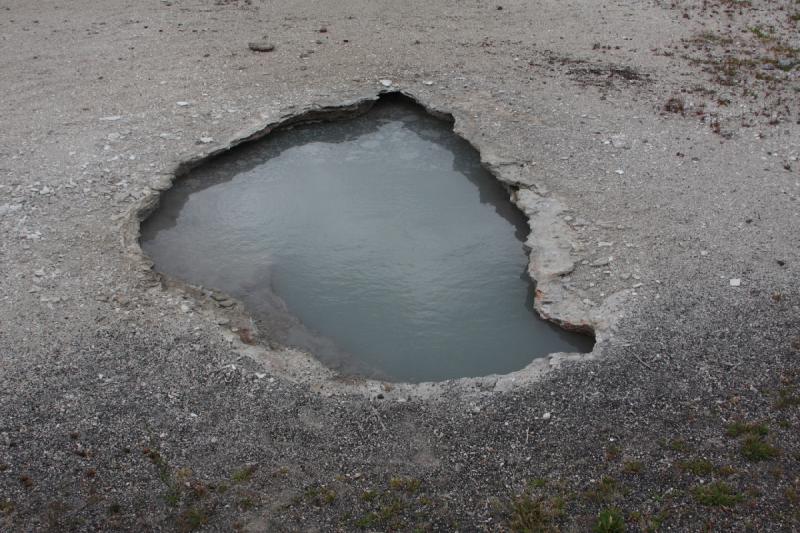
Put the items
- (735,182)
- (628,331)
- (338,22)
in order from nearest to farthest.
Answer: (628,331) < (735,182) < (338,22)

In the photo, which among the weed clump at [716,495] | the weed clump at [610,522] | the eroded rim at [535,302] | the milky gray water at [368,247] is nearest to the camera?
the weed clump at [610,522]

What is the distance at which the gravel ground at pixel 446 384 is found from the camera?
7418 mm

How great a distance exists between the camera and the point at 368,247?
11.8 metres

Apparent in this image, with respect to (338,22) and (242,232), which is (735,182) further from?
(338,22)

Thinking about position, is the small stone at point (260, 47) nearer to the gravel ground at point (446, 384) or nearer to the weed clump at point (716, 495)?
the gravel ground at point (446, 384)

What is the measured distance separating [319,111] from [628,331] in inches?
338

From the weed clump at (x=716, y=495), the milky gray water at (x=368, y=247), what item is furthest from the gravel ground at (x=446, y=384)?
the milky gray water at (x=368, y=247)

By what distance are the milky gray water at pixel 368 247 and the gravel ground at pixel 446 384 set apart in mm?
666

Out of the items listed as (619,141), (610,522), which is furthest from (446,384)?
(619,141)

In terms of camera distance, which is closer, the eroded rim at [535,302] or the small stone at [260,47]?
the eroded rim at [535,302]

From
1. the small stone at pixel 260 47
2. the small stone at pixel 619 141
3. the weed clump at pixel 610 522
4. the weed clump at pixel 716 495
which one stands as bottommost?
the weed clump at pixel 610 522

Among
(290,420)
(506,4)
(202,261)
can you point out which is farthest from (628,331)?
(506,4)

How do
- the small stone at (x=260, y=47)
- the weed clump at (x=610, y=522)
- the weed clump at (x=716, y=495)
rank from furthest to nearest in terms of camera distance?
the small stone at (x=260, y=47)
the weed clump at (x=716, y=495)
the weed clump at (x=610, y=522)

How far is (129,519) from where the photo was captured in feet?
23.5
